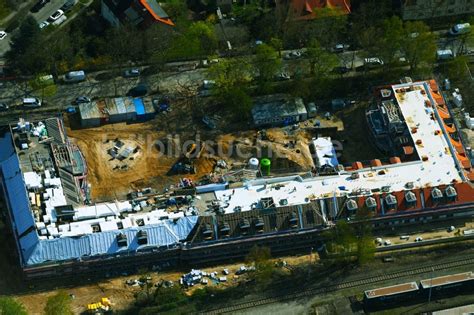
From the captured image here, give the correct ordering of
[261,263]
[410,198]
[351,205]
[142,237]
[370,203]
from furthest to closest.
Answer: [410,198], [370,203], [351,205], [142,237], [261,263]

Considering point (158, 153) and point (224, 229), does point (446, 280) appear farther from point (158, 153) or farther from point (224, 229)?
point (158, 153)

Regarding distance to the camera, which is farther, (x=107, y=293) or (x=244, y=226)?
(x=244, y=226)

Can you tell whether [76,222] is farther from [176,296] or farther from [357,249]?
[357,249]

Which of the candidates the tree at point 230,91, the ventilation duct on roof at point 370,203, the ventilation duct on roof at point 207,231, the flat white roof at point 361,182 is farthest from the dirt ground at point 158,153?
the ventilation duct on roof at point 370,203

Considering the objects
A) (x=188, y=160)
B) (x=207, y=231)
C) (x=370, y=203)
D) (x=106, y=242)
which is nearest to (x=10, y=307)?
(x=106, y=242)

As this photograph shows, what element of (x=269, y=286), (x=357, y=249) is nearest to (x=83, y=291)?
(x=269, y=286)

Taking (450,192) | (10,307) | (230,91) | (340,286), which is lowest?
(340,286)

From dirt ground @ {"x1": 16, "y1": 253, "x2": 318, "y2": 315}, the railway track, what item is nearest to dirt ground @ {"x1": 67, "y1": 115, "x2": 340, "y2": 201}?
dirt ground @ {"x1": 16, "y1": 253, "x2": 318, "y2": 315}
